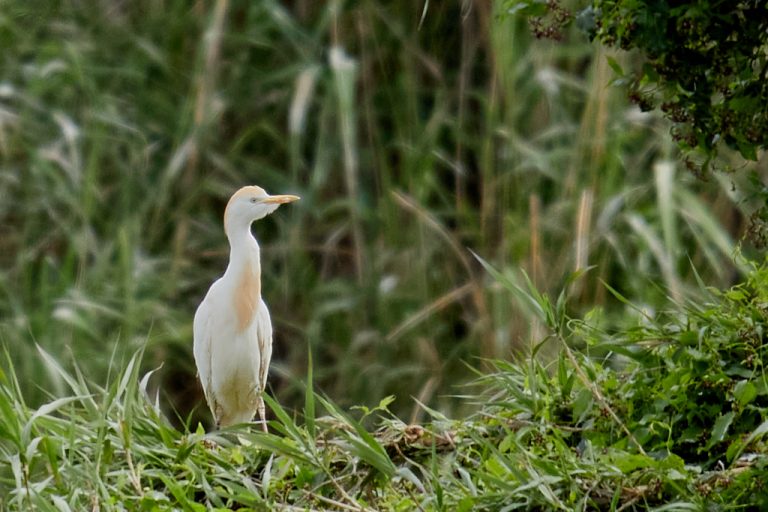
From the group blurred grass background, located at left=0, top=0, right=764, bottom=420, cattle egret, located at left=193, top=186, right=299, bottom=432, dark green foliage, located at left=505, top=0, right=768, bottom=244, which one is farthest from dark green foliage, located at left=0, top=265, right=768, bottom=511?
blurred grass background, located at left=0, top=0, right=764, bottom=420

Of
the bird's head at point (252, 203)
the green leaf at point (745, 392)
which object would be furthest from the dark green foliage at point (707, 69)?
the bird's head at point (252, 203)

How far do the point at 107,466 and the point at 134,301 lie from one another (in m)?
1.91

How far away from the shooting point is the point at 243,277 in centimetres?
323

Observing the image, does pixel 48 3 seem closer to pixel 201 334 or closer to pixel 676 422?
pixel 201 334

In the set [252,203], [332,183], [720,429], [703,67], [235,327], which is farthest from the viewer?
[332,183]

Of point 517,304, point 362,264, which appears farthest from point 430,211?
point 517,304

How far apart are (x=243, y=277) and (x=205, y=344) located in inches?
8.1

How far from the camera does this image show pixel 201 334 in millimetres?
3332

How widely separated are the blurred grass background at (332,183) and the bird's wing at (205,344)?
58 centimetres

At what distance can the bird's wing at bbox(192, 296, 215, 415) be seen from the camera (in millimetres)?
3303

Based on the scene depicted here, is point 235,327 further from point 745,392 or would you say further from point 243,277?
point 745,392

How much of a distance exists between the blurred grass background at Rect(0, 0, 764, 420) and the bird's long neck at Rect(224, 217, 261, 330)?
2.20ft

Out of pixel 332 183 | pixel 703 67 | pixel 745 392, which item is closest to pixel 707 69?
pixel 703 67

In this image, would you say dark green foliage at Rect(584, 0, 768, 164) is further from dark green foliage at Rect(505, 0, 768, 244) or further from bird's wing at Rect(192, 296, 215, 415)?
bird's wing at Rect(192, 296, 215, 415)
